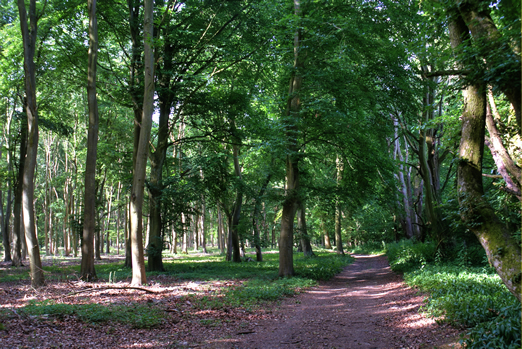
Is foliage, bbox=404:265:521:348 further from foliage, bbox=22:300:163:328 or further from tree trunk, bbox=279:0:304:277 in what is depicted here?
foliage, bbox=22:300:163:328

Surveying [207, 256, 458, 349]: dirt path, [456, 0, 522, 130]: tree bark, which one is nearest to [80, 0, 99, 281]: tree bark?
[207, 256, 458, 349]: dirt path

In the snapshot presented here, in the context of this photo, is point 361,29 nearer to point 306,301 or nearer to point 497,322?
point 306,301

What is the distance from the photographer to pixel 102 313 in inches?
253

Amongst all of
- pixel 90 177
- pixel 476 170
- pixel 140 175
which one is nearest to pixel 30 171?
pixel 90 177

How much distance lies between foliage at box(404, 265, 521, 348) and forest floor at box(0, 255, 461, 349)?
12.6 inches

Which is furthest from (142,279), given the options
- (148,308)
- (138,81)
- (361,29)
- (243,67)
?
(361,29)

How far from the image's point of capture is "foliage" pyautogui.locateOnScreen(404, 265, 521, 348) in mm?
4105

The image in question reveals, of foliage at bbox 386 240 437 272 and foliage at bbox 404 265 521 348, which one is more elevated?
foliage at bbox 404 265 521 348

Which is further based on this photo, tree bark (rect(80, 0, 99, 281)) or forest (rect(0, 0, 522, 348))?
tree bark (rect(80, 0, 99, 281))

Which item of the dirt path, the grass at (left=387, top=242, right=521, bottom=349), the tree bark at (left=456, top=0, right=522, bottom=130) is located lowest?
the dirt path

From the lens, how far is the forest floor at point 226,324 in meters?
5.47

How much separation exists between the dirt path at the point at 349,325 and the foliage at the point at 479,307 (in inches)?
13.2

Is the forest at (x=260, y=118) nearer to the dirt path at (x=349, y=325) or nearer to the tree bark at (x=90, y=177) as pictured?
the tree bark at (x=90, y=177)

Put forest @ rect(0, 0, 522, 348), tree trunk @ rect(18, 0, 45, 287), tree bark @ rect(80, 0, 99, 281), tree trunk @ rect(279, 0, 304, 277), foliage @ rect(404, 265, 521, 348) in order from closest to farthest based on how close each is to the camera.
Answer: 1. foliage @ rect(404, 265, 521, 348)
2. forest @ rect(0, 0, 522, 348)
3. tree trunk @ rect(18, 0, 45, 287)
4. tree bark @ rect(80, 0, 99, 281)
5. tree trunk @ rect(279, 0, 304, 277)
